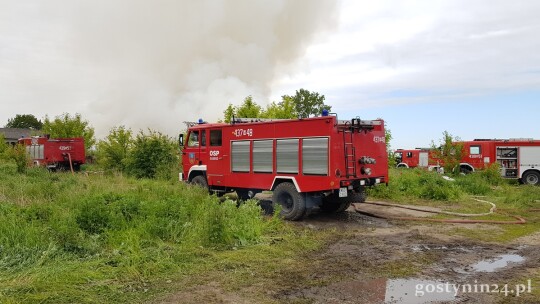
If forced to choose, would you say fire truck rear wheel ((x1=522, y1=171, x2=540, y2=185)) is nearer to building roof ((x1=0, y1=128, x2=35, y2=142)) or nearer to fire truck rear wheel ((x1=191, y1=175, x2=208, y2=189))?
fire truck rear wheel ((x1=191, y1=175, x2=208, y2=189))

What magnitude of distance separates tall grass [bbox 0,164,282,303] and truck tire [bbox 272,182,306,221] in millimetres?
1334

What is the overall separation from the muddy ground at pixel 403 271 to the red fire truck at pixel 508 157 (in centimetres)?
1744

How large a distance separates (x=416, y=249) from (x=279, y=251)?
105 inches

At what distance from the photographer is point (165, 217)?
8.40m

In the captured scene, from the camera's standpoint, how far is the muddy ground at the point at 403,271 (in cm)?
536

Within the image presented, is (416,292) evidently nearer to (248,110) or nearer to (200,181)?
(200,181)

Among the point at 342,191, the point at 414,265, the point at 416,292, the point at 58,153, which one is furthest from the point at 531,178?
the point at 58,153

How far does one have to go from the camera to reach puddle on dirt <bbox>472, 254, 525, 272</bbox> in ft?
22.1

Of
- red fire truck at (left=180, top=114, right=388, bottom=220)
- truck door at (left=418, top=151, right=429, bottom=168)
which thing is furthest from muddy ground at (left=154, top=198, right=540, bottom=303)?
truck door at (left=418, top=151, right=429, bottom=168)

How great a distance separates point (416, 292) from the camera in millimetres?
5605

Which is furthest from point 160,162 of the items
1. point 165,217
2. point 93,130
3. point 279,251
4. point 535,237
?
point 93,130

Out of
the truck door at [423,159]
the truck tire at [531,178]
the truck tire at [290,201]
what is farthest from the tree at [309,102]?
the truck tire at [290,201]

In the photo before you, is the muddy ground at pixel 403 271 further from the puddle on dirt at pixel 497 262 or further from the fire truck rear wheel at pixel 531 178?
the fire truck rear wheel at pixel 531 178

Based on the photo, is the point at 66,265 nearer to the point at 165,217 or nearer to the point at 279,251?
the point at 165,217
